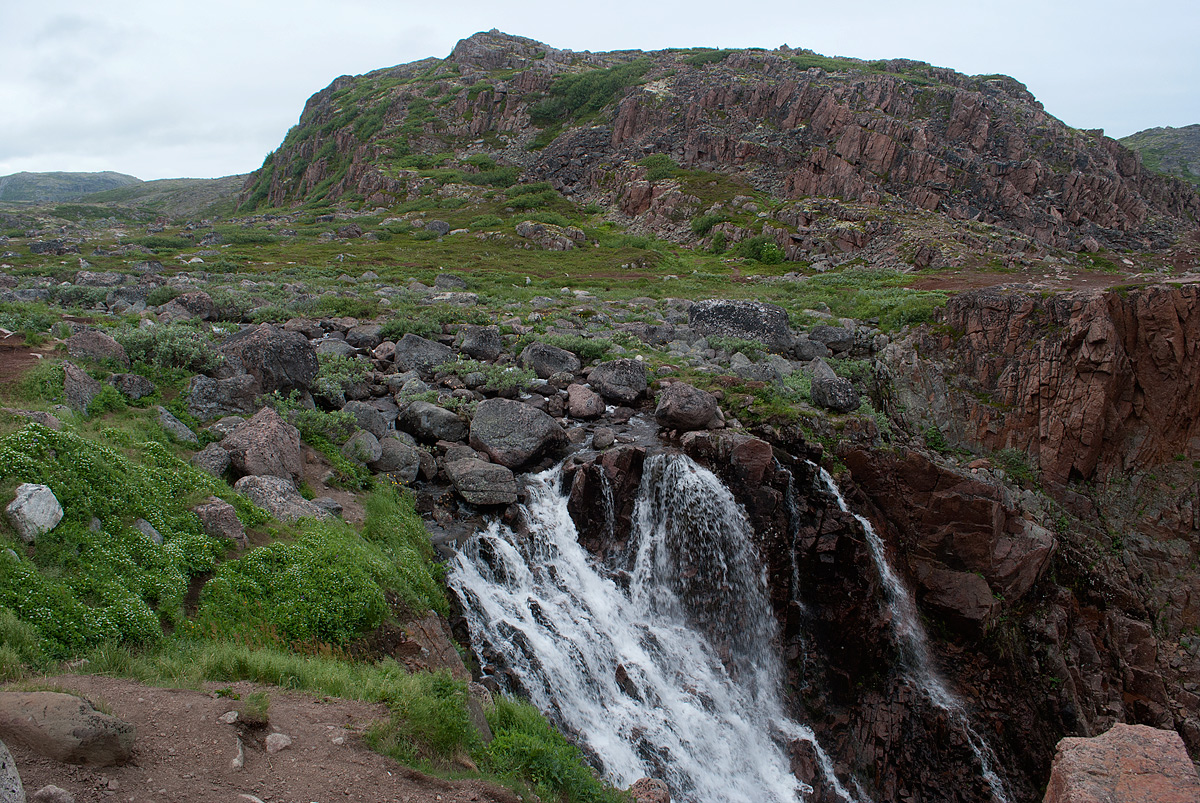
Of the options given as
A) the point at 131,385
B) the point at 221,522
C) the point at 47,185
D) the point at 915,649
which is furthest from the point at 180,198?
the point at 915,649

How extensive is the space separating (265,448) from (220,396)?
103 inches

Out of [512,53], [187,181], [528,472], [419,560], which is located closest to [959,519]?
[528,472]

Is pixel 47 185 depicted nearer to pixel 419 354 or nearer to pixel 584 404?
pixel 419 354

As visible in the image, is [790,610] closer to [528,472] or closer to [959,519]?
[959,519]

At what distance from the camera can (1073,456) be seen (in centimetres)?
1814

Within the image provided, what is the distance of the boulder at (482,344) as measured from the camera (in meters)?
20.4

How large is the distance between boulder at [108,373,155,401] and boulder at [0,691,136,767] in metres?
8.83

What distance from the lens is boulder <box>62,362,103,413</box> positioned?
410 inches

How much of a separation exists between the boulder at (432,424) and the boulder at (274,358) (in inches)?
97.1

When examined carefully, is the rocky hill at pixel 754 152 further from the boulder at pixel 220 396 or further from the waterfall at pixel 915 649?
the boulder at pixel 220 396

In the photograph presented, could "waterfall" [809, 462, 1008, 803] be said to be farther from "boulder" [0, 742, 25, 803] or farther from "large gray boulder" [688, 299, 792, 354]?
"boulder" [0, 742, 25, 803]

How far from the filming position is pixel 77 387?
10695 mm

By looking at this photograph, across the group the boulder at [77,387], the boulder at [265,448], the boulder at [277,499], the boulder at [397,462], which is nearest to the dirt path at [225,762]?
the boulder at [277,499]

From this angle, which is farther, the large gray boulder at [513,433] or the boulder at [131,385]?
the large gray boulder at [513,433]
